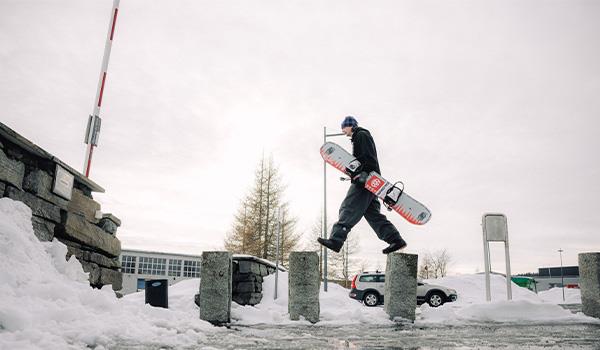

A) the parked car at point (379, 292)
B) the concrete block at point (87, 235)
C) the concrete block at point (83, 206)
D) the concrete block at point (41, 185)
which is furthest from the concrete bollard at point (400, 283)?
the parked car at point (379, 292)

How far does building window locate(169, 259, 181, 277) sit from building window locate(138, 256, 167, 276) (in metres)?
0.64

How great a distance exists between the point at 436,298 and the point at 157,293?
14.2 metres

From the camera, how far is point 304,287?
796cm

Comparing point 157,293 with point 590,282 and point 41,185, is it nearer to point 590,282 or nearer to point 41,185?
point 41,185

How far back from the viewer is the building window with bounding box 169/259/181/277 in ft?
153

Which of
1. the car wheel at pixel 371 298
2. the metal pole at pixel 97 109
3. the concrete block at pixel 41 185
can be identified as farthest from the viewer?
the car wheel at pixel 371 298

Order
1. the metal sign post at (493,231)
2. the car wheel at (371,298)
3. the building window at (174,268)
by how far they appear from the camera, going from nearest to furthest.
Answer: the metal sign post at (493,231) → the car wheel at (371,298) → the building window at (174,268)

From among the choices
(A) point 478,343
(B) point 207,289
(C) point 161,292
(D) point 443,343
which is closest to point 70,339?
(D) point 443,343

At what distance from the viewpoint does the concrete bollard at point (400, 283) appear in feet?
25.8

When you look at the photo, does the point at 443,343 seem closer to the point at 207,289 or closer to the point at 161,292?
the point at 207,289

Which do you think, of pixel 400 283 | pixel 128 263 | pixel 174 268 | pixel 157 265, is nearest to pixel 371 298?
pixel 400 283

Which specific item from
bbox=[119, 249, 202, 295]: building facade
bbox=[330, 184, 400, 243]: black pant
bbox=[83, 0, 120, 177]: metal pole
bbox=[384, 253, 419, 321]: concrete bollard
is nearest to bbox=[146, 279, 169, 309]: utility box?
bbox=[83, 0, 120, 177]: metal pole

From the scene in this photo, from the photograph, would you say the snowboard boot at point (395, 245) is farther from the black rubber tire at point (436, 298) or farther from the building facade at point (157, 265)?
the building facade at point (157, 265)

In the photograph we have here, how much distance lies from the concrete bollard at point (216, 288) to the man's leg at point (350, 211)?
3.38m
